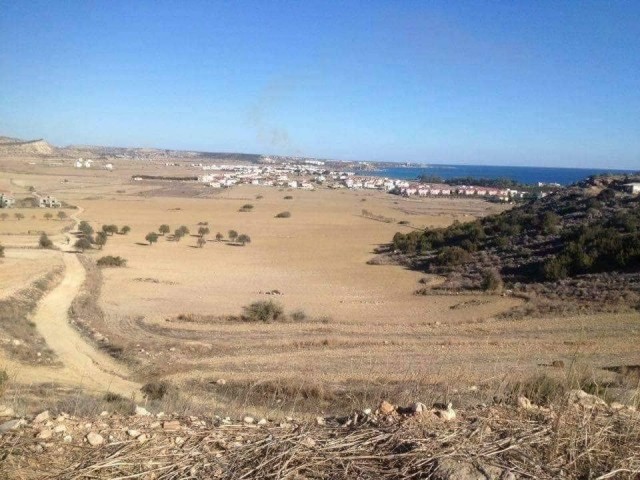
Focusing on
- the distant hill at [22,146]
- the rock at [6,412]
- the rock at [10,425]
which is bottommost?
the rock at [6,412]

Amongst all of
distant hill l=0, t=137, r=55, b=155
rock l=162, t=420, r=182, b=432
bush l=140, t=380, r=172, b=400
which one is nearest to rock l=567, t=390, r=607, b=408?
rock l=162, t=420, r=182, b=432

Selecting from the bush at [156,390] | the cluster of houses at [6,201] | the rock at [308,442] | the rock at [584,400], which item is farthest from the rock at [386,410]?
the cluster of houses at [6,201]

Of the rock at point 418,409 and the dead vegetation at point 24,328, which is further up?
the rock at point 418,409

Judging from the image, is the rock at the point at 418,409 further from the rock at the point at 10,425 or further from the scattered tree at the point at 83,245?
the scattered tree at the point at 83,245

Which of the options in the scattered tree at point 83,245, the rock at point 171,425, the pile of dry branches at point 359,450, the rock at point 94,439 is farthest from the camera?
the scattered tree at point 83,245

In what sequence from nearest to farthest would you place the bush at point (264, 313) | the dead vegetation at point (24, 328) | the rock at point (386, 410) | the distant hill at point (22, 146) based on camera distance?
the rock at point (386, 410), the dead vegetation at point (24, 328), the bush at point (264, 313), the distant hill at point (22, 146)

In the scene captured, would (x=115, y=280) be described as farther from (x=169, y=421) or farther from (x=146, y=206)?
(x=146, y=206)

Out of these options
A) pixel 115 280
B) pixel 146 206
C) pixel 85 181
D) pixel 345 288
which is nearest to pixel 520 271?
pixel 345 288
